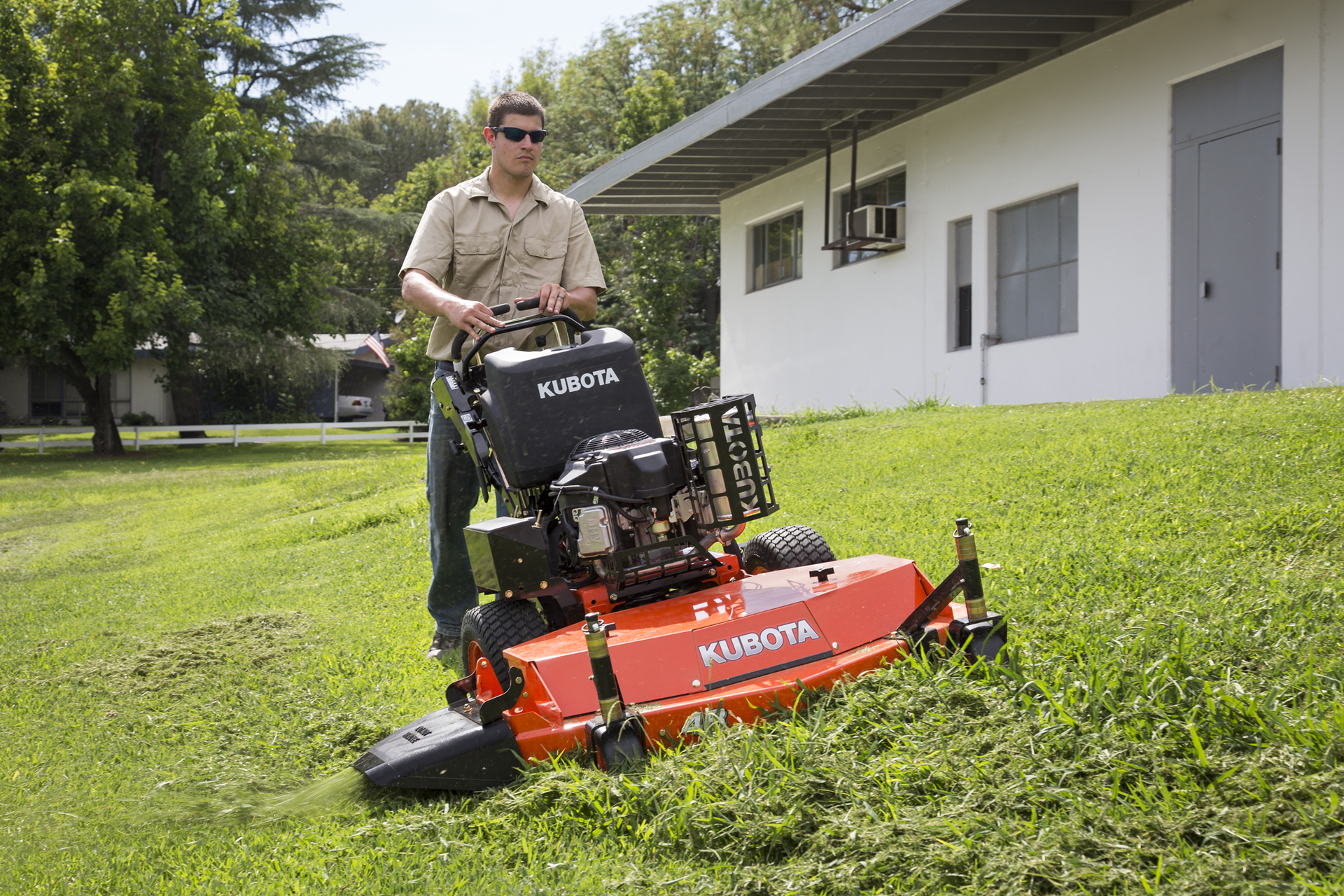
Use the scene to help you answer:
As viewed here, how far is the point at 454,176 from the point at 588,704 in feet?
153

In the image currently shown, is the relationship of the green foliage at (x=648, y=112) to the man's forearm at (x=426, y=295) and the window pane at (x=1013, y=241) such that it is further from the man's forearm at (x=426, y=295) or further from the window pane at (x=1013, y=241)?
the man's forearm at (x=426, y=295)

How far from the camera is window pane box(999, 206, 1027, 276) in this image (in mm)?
12211

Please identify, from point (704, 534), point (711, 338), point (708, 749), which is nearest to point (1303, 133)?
point (704, 534)

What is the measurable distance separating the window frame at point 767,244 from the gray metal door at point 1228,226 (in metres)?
6.97

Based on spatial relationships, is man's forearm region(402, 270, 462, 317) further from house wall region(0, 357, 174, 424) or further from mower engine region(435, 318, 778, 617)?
house wall region(0, 357, 174, 424)

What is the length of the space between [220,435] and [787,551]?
Result: 3129 cm

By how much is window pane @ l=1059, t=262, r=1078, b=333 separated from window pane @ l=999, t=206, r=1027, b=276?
0.71m

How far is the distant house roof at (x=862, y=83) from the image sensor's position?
10.4 m

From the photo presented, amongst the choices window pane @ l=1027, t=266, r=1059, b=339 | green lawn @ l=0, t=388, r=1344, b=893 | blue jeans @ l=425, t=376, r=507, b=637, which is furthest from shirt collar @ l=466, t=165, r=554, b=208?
window pane @ l=1027, t=266, r=1059, b=339

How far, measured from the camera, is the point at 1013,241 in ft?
40.6

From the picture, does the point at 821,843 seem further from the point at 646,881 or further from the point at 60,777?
the point at 60,777

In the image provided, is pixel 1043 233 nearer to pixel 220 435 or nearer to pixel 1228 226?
pixel 1228 226

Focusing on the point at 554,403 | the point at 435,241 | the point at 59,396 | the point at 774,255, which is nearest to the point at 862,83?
the point at 774,255

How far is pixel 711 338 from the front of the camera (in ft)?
103
